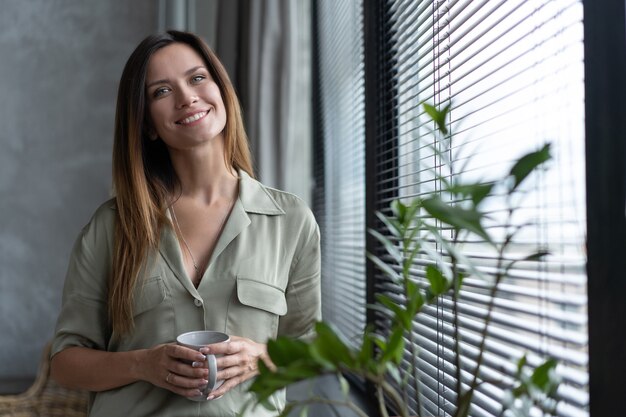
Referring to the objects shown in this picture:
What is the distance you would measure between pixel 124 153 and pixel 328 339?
45.3 inches

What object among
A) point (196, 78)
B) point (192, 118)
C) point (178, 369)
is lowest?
point (178, 369)

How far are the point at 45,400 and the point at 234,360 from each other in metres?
1.25

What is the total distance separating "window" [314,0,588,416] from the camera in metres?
0.80

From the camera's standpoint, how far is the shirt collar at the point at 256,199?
4.90 feet

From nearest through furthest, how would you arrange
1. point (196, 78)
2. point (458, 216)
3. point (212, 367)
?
point (458, 216)
point (212, 367)
point (196, 78)

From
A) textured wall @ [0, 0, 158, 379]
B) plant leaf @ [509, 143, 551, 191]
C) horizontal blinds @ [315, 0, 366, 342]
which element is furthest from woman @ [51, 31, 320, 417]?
textured wall @ [0, 0, 158, 379]

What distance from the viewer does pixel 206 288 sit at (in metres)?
1.38

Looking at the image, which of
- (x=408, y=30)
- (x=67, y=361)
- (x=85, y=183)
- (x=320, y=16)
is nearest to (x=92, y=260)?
(x=67, y=361)

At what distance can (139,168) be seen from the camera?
1487 mm

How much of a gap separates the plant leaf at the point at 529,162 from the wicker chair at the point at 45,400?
1.94m

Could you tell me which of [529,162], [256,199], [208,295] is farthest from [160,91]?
[529,162]

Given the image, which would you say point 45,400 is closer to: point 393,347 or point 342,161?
point 342,161

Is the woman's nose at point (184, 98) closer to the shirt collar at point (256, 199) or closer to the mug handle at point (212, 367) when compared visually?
the shirt collar at point (256, 199)

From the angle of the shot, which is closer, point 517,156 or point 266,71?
point 517,156
